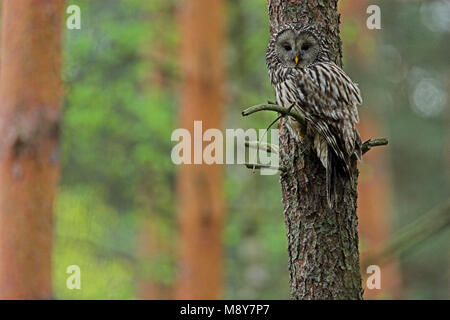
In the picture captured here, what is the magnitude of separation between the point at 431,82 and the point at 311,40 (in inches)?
682

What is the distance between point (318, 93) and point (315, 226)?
873 mm

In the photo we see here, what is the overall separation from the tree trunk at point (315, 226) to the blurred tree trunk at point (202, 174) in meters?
5.67

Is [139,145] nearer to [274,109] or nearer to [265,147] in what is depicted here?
[265,147]

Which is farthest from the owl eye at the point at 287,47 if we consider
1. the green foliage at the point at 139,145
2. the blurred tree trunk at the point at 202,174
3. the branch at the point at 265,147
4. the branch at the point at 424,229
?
the blurred tree trunk at the point at 202,174

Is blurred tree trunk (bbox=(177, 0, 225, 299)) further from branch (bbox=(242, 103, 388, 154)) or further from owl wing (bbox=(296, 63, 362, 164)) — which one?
branch (bbox=(242, 103, 388, 154))

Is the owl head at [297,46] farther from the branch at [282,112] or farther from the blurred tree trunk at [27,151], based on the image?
the blurred tree trunk at [27,151]

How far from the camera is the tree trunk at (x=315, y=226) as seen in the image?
393cm

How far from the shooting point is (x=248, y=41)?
1148 centimetres

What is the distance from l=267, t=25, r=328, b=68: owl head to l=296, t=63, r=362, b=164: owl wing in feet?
0.21

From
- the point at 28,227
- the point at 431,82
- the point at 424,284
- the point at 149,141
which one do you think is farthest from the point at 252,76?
the point at 424,284

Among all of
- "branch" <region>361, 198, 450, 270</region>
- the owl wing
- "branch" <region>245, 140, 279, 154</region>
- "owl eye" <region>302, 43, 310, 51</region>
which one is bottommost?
"branch" <region>361, 198, 450, 270</region>

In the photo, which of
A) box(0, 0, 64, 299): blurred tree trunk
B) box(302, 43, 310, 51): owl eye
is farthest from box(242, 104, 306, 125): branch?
box(0, 0, 64, 299): blurred tree trunk

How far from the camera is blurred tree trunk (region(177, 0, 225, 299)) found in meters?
9.79

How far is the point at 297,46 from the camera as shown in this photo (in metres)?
4.29
